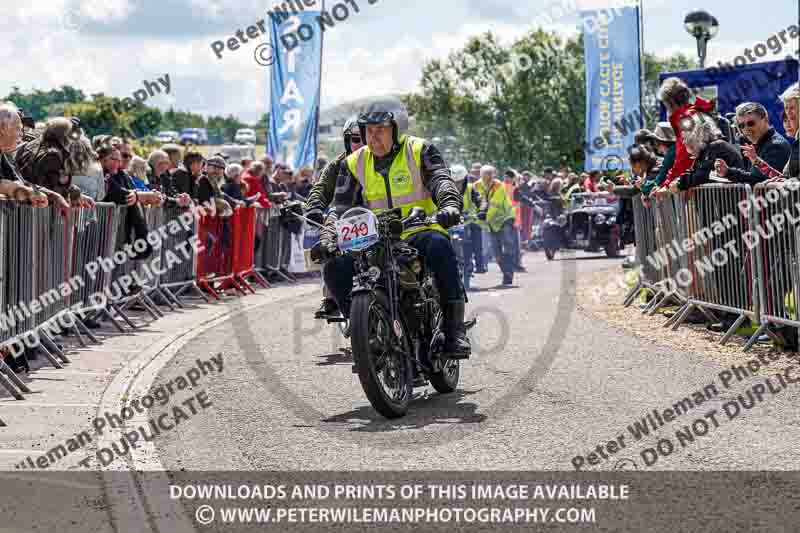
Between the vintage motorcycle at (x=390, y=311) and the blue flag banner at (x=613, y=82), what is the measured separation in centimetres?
1770

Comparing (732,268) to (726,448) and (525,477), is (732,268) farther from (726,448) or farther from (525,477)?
(525,477)

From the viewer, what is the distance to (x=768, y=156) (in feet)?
37.7

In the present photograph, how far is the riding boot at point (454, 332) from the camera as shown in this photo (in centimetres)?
864

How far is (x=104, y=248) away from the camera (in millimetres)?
12844

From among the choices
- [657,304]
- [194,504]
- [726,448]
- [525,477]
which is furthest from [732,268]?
[194,504]

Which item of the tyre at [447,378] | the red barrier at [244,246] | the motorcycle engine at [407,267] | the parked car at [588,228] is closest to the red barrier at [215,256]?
the red barrier at [244,246]

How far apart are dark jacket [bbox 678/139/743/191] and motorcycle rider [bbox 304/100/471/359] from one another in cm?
425

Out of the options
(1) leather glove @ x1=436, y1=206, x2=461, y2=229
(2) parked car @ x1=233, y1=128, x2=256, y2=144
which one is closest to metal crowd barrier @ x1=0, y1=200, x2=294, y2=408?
(1) leather glove @ x1=436, y1=206, x2=461, y2=229

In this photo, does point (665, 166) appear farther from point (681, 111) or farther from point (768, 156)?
point (768, 156)

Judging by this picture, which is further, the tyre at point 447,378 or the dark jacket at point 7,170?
the dark jacket at point 7,170

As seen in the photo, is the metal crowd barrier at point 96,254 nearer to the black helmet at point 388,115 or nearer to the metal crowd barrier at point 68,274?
the metal crowd barrier at point 68,274

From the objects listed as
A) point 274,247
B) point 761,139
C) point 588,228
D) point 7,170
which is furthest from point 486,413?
point 588,228

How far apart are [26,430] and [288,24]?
17.0m

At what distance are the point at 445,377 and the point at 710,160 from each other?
463cm
